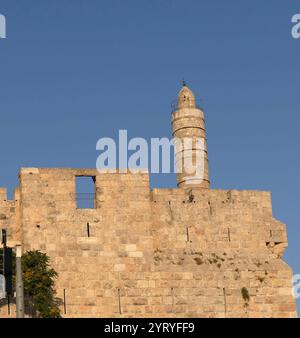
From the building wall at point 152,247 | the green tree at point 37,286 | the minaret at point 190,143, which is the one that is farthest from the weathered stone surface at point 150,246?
the minaret at point 190,143

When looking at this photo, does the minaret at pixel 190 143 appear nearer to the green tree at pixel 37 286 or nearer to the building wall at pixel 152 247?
the building wall at pixel 152 247

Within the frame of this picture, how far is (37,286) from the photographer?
97.9ft

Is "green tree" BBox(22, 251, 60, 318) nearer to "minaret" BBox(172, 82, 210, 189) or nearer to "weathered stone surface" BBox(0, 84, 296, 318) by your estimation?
"weathered stone surface" BBox(0, 84, 296, 318)

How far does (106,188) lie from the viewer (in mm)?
32531

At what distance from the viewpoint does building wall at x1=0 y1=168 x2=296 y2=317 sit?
3130cm

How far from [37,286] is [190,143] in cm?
1134

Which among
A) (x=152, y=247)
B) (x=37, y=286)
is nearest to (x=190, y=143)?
(x=152, y=247)

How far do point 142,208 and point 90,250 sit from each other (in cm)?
259

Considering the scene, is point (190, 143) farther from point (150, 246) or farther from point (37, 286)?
point (37, 286)
